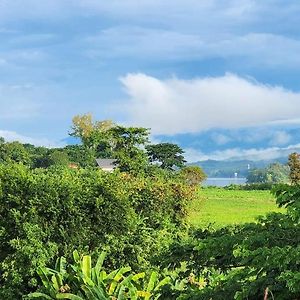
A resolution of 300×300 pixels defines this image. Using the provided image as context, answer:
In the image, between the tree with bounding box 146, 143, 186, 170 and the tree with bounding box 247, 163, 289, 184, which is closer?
the tree with bounding box 146, 143, 186, 170

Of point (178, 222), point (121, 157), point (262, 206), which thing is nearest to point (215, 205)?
point (262, 206)

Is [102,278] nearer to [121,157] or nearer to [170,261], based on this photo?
[170,261]

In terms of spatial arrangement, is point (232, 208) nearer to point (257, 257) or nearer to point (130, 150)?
point (130, 150)

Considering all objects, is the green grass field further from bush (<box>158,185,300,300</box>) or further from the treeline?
bush (<box>158,185,300,300</box>)

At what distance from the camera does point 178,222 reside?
1432 cm

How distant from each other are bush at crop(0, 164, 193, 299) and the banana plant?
1.60ft

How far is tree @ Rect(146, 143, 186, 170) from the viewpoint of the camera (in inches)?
2704

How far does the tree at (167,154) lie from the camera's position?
68688mm

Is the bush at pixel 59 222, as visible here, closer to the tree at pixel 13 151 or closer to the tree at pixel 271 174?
the tree at pixel 13 151

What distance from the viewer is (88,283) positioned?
9633 mm

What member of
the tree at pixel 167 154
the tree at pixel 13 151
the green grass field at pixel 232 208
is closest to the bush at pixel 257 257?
the green grass field at pixel 232 208

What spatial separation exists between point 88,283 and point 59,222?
2063mm

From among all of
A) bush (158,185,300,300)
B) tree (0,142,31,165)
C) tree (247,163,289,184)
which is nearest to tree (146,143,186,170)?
tree (0,142,31,165)

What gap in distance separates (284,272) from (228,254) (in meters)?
1.11
